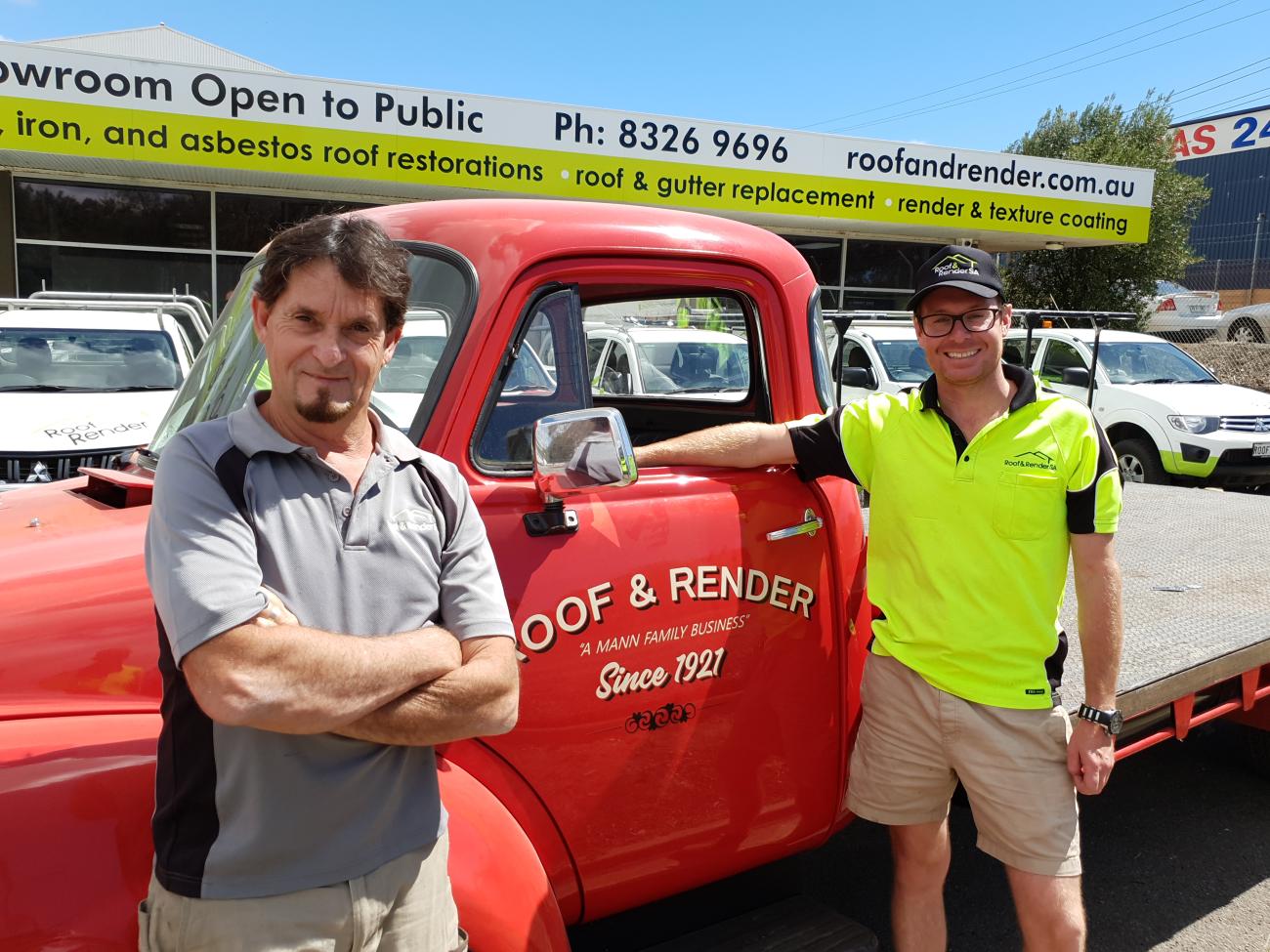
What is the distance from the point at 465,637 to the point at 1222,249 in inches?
1818

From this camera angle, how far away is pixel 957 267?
251cm

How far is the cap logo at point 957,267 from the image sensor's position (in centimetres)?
249

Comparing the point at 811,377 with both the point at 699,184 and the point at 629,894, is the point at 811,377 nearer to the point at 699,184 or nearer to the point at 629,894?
the point at 629,894

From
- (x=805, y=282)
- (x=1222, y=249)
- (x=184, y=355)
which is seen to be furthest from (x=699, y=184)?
(x=1222, y=249)

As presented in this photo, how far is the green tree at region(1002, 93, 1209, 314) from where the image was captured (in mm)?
23125

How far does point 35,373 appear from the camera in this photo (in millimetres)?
8805

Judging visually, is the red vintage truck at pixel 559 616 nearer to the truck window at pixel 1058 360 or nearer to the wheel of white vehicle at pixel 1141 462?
the wheel of white vehicle at pixel 1141 462

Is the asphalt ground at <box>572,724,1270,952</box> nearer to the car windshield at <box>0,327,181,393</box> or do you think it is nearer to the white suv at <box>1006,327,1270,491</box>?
the white suv at <box>1006,327,1270,491</box>

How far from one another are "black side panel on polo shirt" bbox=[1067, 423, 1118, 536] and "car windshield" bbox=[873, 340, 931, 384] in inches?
364

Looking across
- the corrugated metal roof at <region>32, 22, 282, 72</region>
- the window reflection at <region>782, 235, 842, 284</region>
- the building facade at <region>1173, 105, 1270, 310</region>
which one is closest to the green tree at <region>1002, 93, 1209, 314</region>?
the window reflection at <region>782, 235, 842, 284</region>

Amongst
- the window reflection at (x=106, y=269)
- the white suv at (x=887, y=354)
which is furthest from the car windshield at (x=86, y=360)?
the white suv at (x=887, y=354)

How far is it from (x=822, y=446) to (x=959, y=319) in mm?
470

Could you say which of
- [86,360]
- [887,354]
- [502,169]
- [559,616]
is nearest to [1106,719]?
[559,616]

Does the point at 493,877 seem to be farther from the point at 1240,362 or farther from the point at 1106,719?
the point at 1240,362
